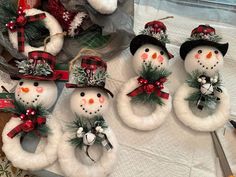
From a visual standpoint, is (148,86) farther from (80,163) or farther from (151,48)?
(80,163)

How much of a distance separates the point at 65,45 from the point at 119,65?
0.16 m

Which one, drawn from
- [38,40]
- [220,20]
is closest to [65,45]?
[38,40]

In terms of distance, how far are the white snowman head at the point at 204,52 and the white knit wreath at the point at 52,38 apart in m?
0.34

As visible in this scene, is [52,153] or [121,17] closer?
[52,153]

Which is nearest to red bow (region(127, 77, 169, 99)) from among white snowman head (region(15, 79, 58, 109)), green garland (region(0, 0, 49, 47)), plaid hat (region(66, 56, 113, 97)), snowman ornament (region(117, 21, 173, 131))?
snowman ornament (region(117, 21, 173, 131))

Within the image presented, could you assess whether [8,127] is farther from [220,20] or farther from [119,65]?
[220,20]

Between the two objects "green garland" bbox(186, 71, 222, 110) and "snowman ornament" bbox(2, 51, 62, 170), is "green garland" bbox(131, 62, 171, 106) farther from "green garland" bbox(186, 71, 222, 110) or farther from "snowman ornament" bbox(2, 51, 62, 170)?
"snowman ornament" bbox(2, 51, 62, 170)

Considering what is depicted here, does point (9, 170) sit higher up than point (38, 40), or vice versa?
point (38, 40)

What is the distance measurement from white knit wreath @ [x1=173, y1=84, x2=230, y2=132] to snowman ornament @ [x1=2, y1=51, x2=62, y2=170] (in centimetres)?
31

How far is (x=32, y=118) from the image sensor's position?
79 centimetres

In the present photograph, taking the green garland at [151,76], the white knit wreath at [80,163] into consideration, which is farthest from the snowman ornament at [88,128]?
the green garland at [151,76]

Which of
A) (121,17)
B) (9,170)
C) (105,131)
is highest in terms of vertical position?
(121,17)

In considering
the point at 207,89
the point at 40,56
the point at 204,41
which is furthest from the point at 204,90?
the point at 40,56

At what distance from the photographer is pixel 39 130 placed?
79 centimetres
